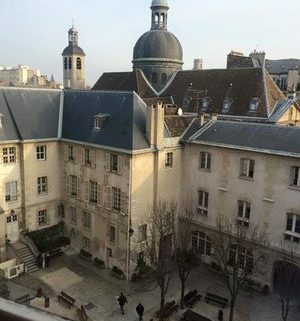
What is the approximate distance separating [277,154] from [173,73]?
3062 centimetres

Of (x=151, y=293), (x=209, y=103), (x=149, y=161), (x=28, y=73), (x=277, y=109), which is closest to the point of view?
(x=151, y=293)

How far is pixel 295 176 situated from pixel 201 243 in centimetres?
1058

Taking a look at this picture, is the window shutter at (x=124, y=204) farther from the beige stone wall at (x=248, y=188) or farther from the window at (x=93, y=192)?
the beige stone wall at (x=248, y=188)

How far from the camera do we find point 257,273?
93.5 feet

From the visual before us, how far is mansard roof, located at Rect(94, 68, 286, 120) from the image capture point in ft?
134

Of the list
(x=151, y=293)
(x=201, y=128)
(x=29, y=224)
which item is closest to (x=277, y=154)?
(x=201, y=128)

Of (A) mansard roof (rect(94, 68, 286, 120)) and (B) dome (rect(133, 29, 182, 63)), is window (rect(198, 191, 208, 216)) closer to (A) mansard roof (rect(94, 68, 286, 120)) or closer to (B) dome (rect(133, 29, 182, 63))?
(A) mansard roof (rect(94, 68, 286, 120))

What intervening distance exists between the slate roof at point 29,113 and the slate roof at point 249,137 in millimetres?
13032

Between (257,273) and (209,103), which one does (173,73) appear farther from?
(257,273)

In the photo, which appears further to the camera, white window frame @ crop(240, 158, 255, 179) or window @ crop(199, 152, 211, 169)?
window @ crop(199, 152, 211, 169)

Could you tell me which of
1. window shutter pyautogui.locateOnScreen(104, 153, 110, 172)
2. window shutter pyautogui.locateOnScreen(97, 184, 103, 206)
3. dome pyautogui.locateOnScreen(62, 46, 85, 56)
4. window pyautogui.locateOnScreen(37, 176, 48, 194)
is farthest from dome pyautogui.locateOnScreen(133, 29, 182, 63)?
dome pyautogui.locateOnScreen(62, 46, 85, 56)

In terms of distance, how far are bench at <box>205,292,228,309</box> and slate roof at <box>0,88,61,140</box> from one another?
771 inches

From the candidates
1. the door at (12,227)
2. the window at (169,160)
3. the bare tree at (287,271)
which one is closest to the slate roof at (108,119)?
the window at (169,160)

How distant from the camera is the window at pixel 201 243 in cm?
3172
